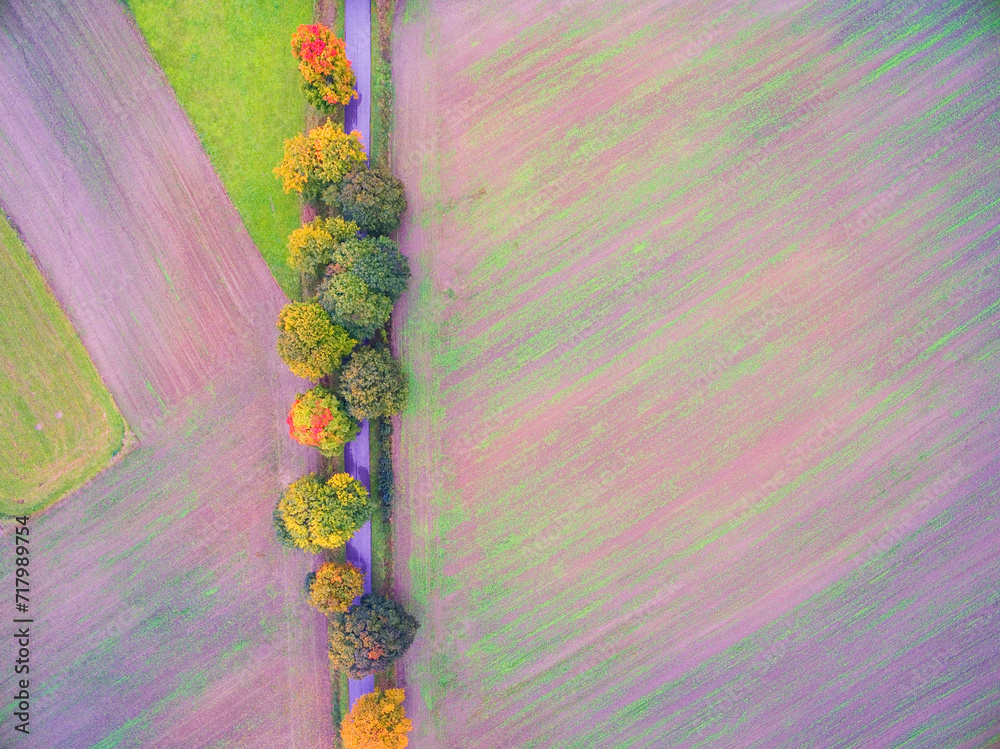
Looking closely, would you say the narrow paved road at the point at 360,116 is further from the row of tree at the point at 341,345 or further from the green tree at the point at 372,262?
the green tree at the point at 372,262

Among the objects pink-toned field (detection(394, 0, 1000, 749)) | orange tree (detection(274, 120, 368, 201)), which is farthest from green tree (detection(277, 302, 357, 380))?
orange tree (detection(274, 120, 368, 201))

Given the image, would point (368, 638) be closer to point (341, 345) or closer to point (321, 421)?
point (321, 421)

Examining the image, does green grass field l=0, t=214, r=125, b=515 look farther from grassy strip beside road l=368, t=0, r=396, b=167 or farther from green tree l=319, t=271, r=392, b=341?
grassy strip beside road l=368, t=0, r=396, b=167

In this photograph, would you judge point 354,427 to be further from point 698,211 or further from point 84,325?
point 698,211

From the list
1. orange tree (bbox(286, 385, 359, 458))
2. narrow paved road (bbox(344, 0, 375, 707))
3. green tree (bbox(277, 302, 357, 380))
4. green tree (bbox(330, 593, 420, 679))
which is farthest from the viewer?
narrow paved road (bbox(344, 0, 375, 707))

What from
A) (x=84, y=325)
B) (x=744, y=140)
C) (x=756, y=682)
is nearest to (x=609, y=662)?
(x=756, y=682)
